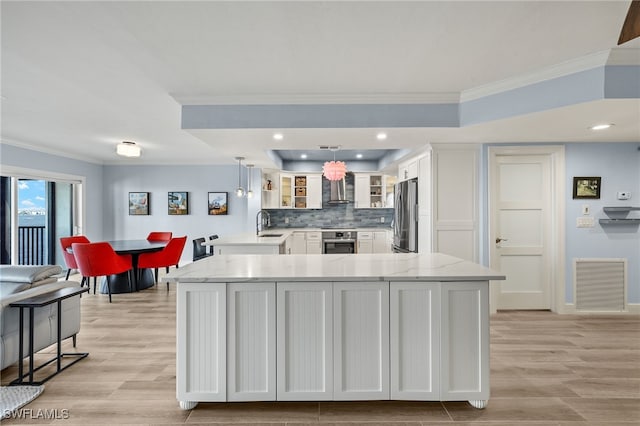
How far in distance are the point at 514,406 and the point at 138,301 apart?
4.75 meters

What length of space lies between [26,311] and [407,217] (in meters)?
4.43

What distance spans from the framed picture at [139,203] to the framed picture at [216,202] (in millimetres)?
1417

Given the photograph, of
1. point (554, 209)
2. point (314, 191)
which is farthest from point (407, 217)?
point (314, 191)

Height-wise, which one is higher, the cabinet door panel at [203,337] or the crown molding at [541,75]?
the crown molding at [541,75]

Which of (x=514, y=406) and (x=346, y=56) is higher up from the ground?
(x=346, y=56)

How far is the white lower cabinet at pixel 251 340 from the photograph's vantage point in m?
2.19

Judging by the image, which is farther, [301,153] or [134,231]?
[134,231]

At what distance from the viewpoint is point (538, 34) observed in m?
2.30

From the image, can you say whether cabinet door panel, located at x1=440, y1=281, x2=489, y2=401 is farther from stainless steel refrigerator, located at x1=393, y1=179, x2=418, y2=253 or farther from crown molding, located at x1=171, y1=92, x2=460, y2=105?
stainless steel refrigerator, located at x1=393, y1=179, x2=418, y2=253

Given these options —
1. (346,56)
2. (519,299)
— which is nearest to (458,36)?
(346,56)

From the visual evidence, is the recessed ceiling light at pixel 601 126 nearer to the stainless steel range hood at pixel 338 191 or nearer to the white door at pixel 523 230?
the white door at pixel 523 230

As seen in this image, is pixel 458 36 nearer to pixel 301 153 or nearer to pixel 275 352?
pixel 275 352

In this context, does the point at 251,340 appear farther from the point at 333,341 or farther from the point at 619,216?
the point at 619,216

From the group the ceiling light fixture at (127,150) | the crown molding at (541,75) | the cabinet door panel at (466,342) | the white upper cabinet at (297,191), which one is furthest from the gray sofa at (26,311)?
the white upper cabinet at (297,191)
